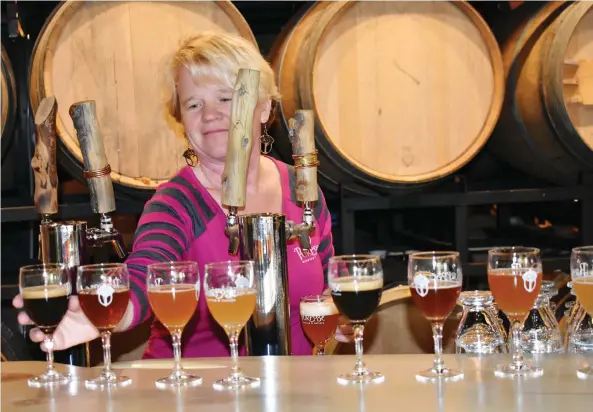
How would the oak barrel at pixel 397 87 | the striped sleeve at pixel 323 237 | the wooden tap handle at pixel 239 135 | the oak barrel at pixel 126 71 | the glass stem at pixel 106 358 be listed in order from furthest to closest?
the oak barrel at pixel 397 87
the oak barrel at pixel 126 71
the striped sleeve at pixel 323 237
the wooden tap handle at pixel 239 135
the glass stem at pixel 106 358

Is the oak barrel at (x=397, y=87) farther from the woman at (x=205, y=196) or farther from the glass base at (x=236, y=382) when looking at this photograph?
the glass base at (x=236, y=382)

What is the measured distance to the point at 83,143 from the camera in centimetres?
172

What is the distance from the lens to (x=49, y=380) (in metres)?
1.28

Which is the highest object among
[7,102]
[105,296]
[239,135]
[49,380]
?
[7,102]

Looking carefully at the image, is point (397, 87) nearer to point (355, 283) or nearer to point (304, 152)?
point (304, 152)

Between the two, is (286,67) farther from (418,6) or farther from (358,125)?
(418,6)

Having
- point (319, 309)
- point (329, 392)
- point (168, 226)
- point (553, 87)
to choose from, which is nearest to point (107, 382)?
point (329, 392)

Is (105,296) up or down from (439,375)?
up

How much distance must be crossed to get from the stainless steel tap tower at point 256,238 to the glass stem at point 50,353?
33 centimetres

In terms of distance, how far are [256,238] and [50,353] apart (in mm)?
388

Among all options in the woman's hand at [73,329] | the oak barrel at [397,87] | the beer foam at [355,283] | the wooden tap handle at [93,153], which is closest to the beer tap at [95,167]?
the wooden tap handle at [93,153]

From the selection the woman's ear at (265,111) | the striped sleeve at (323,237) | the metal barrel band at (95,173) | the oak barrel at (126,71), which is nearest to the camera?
the metal barrel band at (95,173)

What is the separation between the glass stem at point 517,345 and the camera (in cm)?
121

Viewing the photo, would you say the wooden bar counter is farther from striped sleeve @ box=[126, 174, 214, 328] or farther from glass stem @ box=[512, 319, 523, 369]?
striped sleeve @ box=[126, 174, 214, 328]
